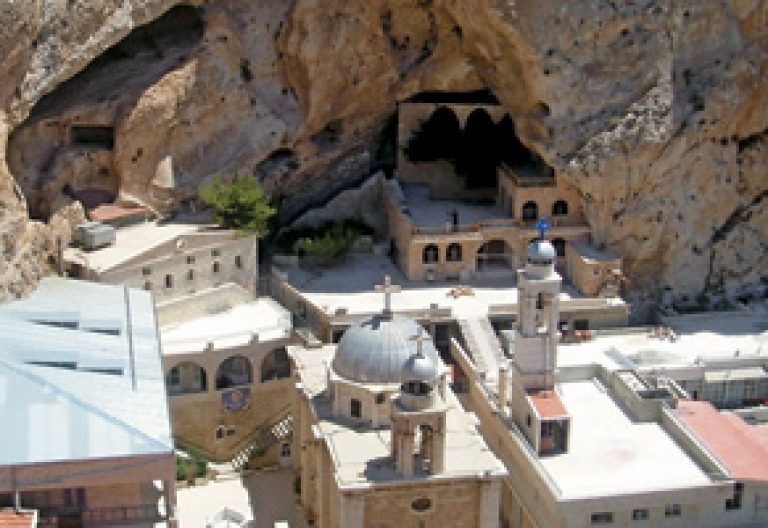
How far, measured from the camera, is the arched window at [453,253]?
5281cm

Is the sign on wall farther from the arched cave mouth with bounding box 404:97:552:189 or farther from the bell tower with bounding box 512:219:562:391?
the arched cave mouth with bounding box 404:97:552:189

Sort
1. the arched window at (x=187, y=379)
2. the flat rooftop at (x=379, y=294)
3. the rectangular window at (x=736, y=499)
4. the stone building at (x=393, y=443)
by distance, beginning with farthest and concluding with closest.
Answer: the flat rooftop at (x=379, y=294), the arched window at (x=187, y=379), the rectangular window at (x=736, y=499), the stone building at (x=393, y=443)

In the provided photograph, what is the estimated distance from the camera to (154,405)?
34.9m

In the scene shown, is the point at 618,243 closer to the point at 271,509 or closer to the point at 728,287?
the point at 728,287

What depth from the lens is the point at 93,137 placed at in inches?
1980

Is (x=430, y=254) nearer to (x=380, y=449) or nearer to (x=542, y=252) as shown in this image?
(x=542, y=252)

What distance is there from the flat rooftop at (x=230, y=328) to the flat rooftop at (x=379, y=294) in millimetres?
1710

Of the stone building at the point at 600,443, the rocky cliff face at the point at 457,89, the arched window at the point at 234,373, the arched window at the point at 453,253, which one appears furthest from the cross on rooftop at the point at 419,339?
the rocky cliff face at the point at 457,89

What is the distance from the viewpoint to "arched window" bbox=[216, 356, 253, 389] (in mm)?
46844

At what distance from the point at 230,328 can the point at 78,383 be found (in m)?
13.2

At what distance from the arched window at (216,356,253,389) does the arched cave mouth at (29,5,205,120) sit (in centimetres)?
1114

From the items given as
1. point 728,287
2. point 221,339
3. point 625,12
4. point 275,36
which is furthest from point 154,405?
point 728,287

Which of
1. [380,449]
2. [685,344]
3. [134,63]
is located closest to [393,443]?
[380,449]

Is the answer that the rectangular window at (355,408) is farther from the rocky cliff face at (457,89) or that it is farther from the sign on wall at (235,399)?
the rocky cliff face at (457,89)
